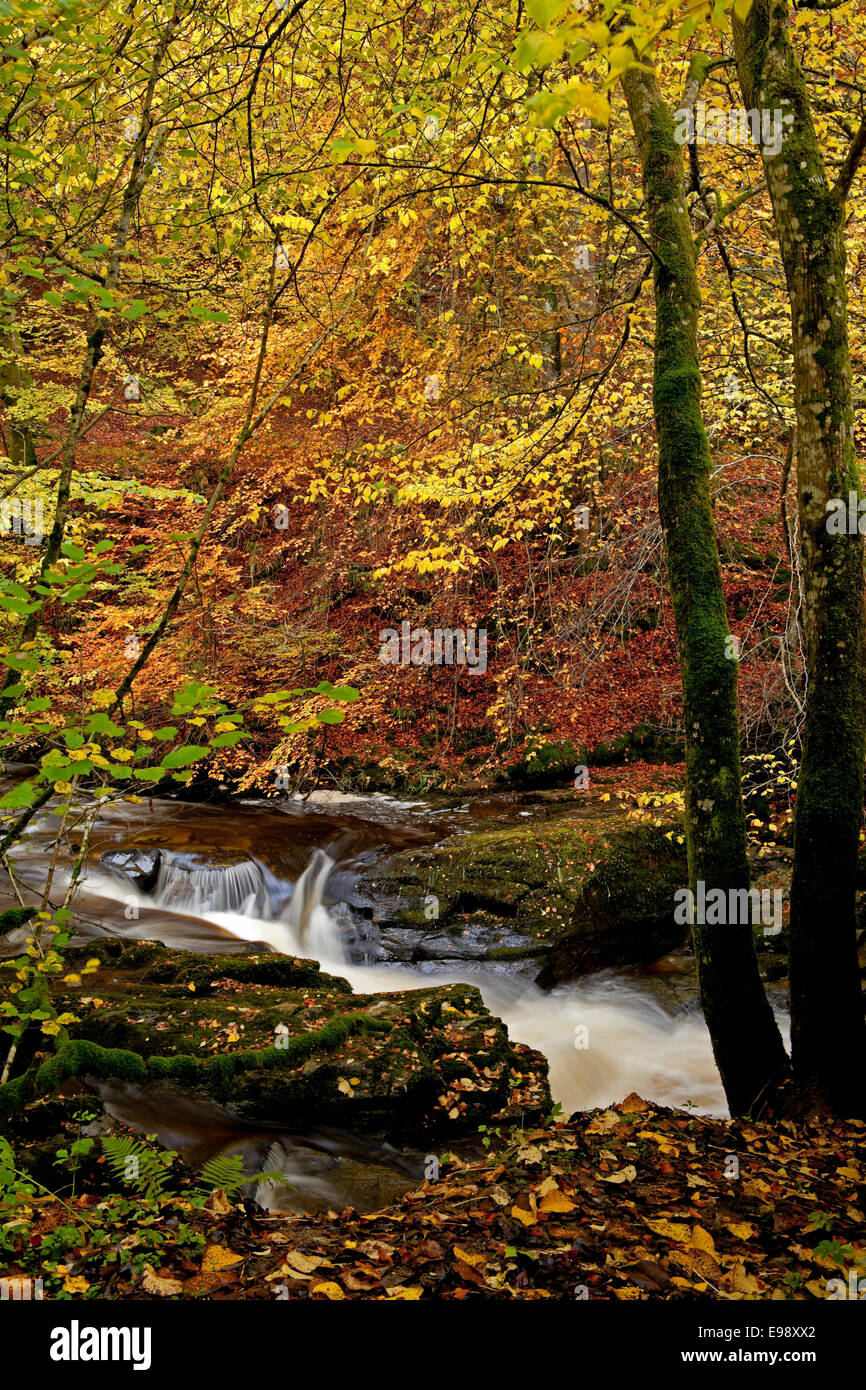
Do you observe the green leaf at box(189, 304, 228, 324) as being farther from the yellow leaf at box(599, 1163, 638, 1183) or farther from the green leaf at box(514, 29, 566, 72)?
the yellow leaf at box(599, 1163, 638, 1183)

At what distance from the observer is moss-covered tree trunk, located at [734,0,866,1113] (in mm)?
3809

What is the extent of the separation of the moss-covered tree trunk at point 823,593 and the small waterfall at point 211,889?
725cm

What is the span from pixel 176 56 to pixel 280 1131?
6.39m

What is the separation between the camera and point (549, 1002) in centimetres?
794

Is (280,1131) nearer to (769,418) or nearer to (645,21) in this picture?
(645,21)

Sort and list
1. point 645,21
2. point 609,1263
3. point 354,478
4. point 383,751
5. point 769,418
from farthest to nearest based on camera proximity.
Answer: point 383,751 < point 769,418 < point 354,478 < point 609,1263 < point 645,21

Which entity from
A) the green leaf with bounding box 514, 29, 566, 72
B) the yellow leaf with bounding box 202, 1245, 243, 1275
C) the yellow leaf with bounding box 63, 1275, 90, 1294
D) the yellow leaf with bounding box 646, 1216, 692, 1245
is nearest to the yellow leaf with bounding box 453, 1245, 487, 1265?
the yellow leaf with bounding box 646, 1216, 692, 1245

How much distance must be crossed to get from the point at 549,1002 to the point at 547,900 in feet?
3.32

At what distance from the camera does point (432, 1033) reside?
5457 millimetres

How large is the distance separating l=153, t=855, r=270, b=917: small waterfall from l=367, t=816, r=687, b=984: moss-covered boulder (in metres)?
1.84

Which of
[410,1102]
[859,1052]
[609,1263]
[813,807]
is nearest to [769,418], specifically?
[813,807]

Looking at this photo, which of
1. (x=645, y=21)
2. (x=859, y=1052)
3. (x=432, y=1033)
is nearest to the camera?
(x=645, y=21)

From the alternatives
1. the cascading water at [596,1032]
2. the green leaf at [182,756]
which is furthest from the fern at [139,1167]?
the cascading water at [596,1032]

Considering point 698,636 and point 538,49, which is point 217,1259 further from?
point 538,49
